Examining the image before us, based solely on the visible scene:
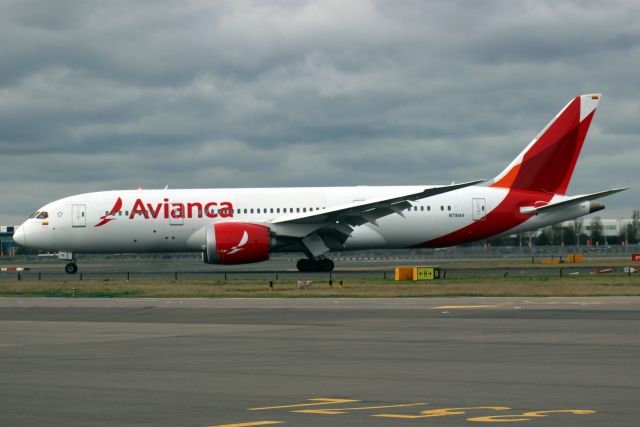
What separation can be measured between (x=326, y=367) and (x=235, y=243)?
35110 millimetres

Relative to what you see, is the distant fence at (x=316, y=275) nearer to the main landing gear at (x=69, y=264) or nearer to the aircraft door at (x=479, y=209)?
the main landing gear at (x=69, y=264)

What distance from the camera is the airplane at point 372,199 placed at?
55.2 m

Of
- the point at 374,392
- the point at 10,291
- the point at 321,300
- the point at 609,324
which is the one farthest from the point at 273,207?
the point at 374,392

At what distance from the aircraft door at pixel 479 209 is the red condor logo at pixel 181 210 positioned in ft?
43.1

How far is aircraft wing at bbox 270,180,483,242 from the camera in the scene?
168 feet

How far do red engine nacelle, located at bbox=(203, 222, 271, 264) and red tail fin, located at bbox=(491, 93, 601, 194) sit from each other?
556 inches

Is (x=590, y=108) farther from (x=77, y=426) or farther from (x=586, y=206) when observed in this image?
(x=77, y=426)

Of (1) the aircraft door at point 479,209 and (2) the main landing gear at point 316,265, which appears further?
(1) the aircraft door at point 479,209

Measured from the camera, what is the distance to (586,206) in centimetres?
5541

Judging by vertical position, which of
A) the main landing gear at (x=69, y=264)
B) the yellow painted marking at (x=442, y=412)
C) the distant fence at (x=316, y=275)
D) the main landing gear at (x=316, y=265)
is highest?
the main landing gear at (x=69, y=264)

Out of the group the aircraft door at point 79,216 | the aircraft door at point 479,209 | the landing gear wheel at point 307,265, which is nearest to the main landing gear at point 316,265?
the landing gear wheel at point 307,265

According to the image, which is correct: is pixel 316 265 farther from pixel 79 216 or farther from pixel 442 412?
pixel 442 412

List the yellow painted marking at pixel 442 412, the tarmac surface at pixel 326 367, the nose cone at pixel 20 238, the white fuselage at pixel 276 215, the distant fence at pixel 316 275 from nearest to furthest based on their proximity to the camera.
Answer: the yellow painted marking at pixel 442 412
the tarmac surface at pixel 326 367
the distant fence at pixel 316 275
the white fuselage at pixel 276 215
the nose cone at pixel 20 238

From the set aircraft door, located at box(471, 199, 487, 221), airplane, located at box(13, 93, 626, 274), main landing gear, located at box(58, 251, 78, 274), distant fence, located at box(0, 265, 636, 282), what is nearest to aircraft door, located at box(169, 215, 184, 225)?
airplane, located at box(13, 93, 626, 274)
